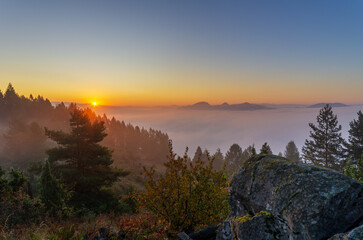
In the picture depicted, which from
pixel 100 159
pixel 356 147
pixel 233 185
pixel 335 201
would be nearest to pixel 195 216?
pixel 233 185

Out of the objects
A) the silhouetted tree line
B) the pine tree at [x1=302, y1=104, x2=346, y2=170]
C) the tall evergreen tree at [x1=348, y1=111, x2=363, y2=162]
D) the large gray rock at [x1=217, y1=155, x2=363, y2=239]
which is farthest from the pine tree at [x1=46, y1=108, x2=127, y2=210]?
the tall evergreen tree at [x1=348, y1=111, x2=363, y2=162]

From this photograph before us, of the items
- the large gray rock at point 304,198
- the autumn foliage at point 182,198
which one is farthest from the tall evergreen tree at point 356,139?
the large gray rock at point 304,198

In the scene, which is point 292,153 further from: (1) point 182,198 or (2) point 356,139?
(1) point 182,198

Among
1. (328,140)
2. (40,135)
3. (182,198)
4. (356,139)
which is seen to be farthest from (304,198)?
(40,135)

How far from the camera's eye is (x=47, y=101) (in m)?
97.3

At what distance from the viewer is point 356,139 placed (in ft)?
122

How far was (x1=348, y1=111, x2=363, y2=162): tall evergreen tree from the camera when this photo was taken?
3603 cm

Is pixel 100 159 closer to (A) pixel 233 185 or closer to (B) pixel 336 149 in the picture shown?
(A) pixel 233 185

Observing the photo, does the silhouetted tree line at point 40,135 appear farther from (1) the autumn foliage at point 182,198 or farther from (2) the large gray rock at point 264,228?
(2) the large gray rock at point 264,228

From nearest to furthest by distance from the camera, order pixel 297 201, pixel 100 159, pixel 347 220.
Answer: pixel 347 220 → pixel 297 201 → pixel 100 159

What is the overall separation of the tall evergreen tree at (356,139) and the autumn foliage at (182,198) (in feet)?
141

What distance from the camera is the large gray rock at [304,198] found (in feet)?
12.1

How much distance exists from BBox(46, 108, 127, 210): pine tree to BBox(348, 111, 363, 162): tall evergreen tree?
43545 millimetres

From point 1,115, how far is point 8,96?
9.28m
